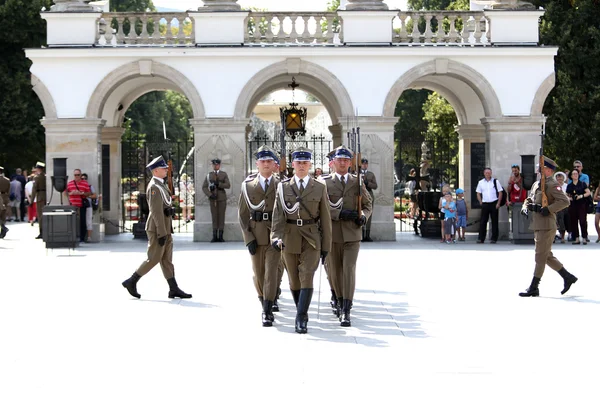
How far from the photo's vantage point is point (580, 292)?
14.0 metres

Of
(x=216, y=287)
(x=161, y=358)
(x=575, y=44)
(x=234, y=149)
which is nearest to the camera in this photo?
(x=161, y=358)

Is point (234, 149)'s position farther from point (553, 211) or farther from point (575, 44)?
point (575, 44)

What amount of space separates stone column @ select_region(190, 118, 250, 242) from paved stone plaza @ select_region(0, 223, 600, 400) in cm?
582

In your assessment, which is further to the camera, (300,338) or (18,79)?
(18,79)

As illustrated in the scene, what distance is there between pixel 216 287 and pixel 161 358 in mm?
5410

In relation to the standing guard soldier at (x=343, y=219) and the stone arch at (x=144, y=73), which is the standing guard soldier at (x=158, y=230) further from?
the stone arch at (x=144, y=73)

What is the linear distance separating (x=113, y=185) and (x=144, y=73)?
3898mm

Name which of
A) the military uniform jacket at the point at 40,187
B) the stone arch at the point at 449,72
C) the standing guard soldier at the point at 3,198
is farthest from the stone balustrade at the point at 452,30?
the standing guard soldier at the point at 3,198

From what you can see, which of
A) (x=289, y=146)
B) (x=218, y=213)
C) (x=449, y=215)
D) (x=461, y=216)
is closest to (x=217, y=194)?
(x=218, y=213)

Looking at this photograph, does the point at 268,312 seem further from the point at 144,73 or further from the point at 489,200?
the point at 144,73

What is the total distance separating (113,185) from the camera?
2627cm

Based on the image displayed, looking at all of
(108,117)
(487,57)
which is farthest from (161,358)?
(108,117)

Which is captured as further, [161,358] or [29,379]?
[161,358]

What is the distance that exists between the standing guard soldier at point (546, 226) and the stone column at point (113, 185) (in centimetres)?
1421
